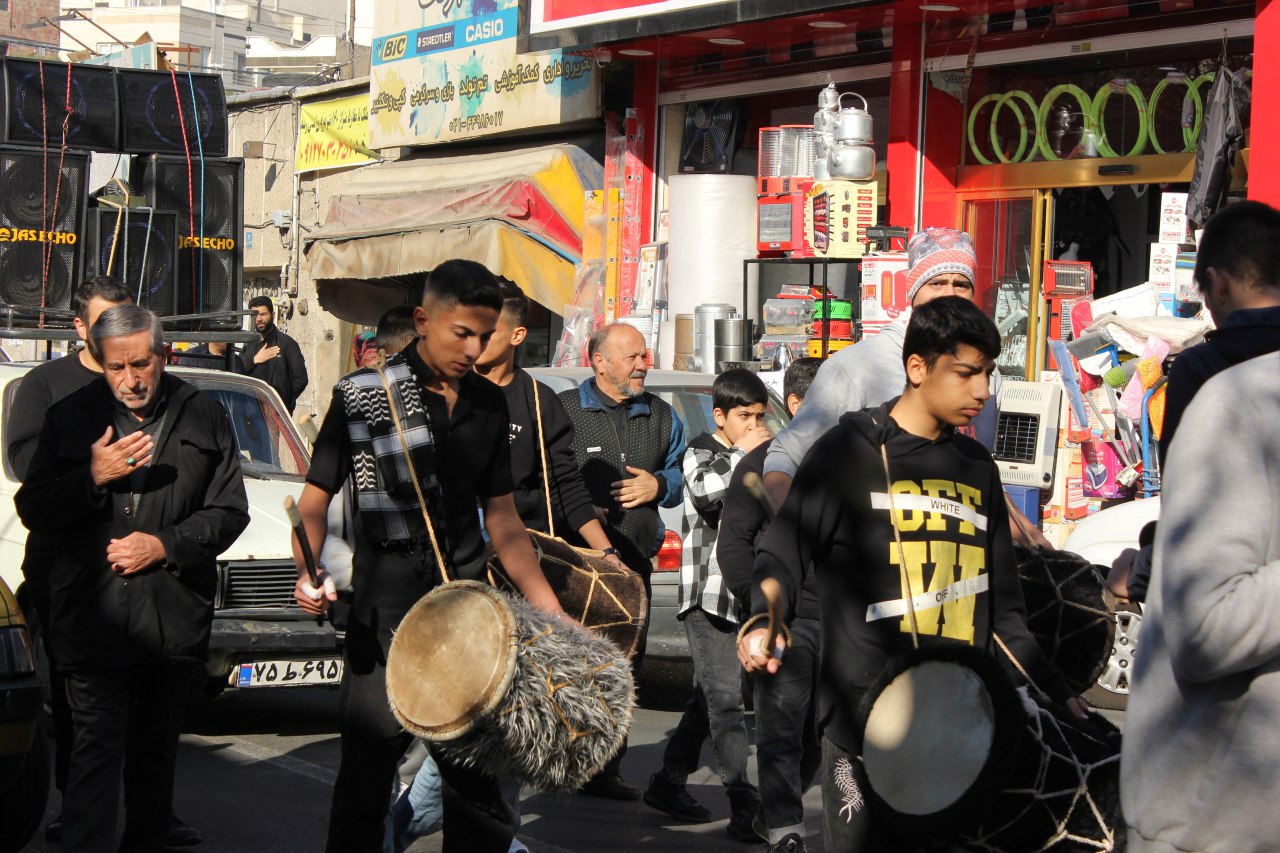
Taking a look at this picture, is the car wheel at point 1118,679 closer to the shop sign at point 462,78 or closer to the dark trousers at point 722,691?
the dark trousers at point 722,691

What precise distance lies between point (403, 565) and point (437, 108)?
16.1m

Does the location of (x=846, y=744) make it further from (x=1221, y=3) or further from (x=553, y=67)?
(x=553, y=67)

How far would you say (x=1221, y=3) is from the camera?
457 inches

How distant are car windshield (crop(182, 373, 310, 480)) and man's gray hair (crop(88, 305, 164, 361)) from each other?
3445 mm

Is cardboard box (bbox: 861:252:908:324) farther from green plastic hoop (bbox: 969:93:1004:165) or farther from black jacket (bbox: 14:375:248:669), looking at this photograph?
black jacket (bbox: 14:375:248:669)

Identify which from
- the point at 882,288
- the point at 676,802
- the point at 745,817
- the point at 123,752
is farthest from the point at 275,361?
the point at 123,752

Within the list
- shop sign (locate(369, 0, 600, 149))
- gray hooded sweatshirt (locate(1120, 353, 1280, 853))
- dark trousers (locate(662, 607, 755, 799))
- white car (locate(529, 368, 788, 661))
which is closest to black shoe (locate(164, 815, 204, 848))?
dark trousers (locate(662, 607, 755, 799))

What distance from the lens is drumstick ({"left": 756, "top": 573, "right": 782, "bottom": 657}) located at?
12.8 ft

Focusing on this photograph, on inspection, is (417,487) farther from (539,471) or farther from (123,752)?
(539,471)

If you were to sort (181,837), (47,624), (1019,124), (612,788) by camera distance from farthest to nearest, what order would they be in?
(1019,124) → (612,788) → (181,837) → (47,624)

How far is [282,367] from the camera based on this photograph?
50.1 ft

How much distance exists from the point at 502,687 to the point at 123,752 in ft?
6.72

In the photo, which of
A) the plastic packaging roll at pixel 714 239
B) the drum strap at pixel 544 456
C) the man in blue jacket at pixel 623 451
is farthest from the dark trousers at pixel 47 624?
the plastic packaging roll at pixel 714 239

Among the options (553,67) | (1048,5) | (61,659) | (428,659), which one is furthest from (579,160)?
(428,659)
